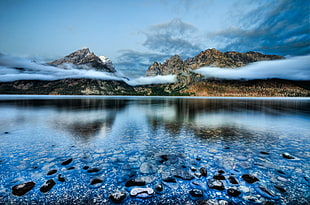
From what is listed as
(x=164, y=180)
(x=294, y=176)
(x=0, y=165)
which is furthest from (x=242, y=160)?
(x=0, y=165)

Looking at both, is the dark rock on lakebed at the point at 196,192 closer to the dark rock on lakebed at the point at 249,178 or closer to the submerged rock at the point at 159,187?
the submerged rock at the point at 159,187

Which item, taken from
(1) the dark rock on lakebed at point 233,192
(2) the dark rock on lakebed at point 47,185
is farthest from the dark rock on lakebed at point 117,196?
(1) the dark rock on lakebed at point 233,192

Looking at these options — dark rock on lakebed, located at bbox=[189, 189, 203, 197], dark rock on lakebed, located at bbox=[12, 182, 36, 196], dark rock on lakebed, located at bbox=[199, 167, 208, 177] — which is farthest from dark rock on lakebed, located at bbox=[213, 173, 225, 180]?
dark rock on lakebed, located at bbox=[12, 182, 36, 196]

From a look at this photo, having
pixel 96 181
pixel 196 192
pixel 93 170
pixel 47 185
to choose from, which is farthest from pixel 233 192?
pixel 47 185

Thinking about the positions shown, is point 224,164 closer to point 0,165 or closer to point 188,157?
point 188,157

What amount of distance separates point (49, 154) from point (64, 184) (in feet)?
24.5

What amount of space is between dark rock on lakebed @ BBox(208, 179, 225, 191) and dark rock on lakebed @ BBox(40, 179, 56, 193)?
429 inches

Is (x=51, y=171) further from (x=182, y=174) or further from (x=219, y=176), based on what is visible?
(x=219, y=176)

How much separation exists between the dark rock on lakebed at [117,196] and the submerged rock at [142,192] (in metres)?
0.56

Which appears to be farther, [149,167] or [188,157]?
[188,157]

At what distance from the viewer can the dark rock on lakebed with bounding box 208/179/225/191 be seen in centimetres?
1001

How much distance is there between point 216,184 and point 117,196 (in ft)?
22.1

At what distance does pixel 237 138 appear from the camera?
22625 millimetres

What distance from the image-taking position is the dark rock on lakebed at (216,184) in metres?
10.0
